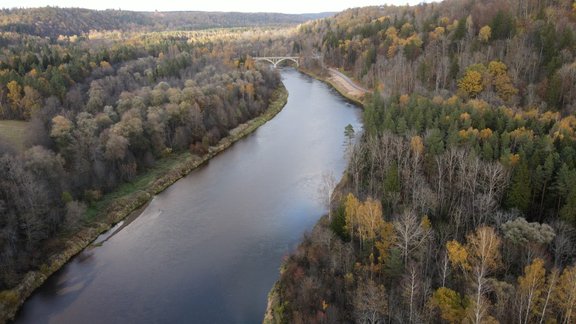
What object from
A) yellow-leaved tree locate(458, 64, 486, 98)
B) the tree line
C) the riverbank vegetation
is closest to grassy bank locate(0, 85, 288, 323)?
the riverbank vegetation

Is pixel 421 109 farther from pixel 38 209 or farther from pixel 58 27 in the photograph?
pixel 58 27

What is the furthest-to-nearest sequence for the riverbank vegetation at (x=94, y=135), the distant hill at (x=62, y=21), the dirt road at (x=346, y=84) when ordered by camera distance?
the distant hill at (x=62, y=21), the dirt road at (x=346, y=84), the riverbank vegetation at (x=94, y=135)

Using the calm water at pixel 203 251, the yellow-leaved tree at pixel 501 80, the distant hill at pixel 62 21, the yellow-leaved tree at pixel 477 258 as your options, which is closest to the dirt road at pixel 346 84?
the yellow-leaved tree at pixel 501 80

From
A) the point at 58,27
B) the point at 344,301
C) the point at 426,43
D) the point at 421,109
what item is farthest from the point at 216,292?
the point at 58,27

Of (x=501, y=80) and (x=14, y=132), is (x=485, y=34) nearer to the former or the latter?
(x=501, y=80)

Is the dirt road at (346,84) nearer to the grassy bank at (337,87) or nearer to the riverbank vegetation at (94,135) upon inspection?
the grassy bank at (337,87)

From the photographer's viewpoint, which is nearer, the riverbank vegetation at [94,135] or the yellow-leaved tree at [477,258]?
the yellow-leaved tree at [477,258]

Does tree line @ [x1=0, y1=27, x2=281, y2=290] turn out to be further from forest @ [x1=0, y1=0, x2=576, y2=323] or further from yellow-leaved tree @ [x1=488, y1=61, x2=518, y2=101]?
yellow-leaved tree @ [x1=488, y1=61, x2=518, y2=101]

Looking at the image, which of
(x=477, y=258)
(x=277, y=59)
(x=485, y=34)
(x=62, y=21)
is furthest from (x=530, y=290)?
(x=62, y=21)
